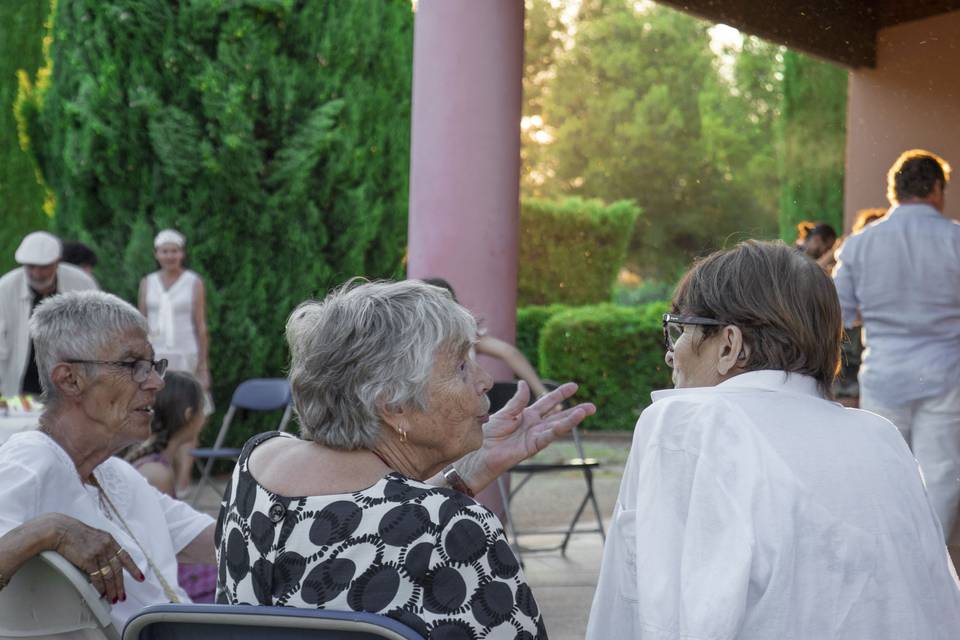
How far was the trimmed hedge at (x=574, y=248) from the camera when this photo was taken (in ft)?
59.2

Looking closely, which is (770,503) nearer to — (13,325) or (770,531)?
(770,531)

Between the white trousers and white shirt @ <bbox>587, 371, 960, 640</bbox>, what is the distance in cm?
340

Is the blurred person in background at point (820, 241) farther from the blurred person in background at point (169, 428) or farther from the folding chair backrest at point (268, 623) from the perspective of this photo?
the folding chair backrest at point (268, 623)

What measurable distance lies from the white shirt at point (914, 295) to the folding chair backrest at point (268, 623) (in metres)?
3.93

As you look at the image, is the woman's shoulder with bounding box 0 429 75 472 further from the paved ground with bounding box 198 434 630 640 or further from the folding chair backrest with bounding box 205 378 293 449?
the folding chair backrest with bounding box 205 378 293 449

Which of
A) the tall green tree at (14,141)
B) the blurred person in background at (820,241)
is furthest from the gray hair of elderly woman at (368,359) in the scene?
the tall green tree at (14,141)

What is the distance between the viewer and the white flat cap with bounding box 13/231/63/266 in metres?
6.36

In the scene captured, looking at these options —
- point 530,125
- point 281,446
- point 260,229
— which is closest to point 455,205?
point 281,446

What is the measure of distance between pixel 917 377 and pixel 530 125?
74.0 feet

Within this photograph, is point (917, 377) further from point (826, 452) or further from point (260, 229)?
point (260, 229)

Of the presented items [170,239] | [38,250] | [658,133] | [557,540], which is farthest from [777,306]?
[658,133]

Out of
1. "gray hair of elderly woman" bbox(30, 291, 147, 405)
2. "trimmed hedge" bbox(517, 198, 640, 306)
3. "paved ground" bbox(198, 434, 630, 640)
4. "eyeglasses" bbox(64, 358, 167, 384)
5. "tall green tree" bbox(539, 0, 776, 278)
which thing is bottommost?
"paved ground" bbox(198, 434, 630, 640)

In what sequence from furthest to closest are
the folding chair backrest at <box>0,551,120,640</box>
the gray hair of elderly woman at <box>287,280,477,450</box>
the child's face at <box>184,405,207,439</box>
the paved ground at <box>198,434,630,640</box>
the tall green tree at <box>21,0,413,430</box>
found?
the tall green tree at <box>21,0,413,430</box>, the paved ground at <box>198,434,630,640</box>, the child's face at <box>184,405,207,439</box>, the folding chair backrest at <box>0,551,120,640</box>, the gray hair of elderly woman at <box>287,280,477,450</box>

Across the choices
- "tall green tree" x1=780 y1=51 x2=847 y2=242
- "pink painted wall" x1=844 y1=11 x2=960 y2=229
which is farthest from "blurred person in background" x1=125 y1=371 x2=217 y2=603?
"tall green tree" x1=780 y1=51 x2=847 y2=242
